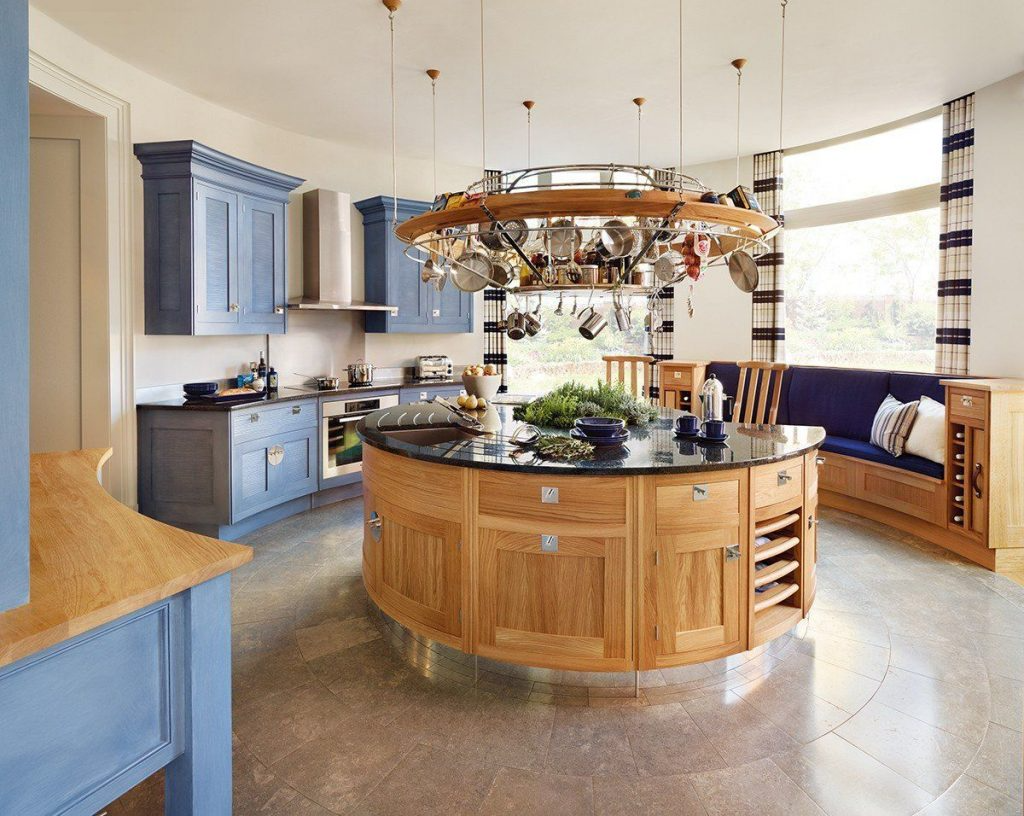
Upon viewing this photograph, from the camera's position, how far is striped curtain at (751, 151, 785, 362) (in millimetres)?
5648

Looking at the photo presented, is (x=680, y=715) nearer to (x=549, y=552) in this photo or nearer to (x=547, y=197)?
(x=549, y=552)

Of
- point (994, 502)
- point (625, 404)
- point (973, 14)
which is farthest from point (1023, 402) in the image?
point (625, 404)

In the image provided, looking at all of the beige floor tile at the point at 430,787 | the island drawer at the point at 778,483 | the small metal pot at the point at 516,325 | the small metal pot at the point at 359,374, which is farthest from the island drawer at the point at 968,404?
A: the small metal pot at the point at 359,374

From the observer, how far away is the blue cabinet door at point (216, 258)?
3.99 m

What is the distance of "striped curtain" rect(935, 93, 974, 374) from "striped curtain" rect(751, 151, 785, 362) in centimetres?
129

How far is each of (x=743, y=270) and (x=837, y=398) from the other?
2754mm

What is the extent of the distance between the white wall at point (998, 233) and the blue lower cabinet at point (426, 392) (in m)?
3.87

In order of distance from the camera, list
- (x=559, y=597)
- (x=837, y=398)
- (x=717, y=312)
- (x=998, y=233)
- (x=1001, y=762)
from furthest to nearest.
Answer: (x=717, y=312) → (x=837, y=398) → (x=998, y=233) → (x=559, y=597) → (x=1001, y=762)

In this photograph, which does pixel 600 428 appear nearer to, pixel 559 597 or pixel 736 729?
pixel 559 597

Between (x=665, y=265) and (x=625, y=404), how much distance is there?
2.34 feet

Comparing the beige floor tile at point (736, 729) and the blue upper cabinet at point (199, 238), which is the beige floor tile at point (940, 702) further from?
the blue upper cabinet at point (199, 238)

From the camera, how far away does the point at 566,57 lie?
12.3 ft

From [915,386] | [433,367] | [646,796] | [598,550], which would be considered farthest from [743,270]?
[433,367]

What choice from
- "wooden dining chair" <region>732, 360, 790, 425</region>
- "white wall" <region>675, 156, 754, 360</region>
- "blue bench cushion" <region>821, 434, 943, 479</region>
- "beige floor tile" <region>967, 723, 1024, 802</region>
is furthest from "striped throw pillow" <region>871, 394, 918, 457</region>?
"beige floor tile" <region>967, 723, 1024, 802</region>
